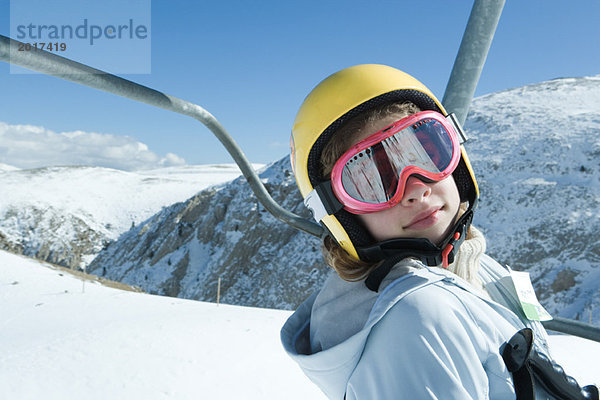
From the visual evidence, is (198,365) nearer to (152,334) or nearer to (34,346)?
(152,334)

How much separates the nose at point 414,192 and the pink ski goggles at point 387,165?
0.02 meters

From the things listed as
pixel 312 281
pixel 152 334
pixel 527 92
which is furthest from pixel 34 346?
pixel 527 92

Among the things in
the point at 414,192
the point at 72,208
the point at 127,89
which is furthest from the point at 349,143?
the point at 72,208

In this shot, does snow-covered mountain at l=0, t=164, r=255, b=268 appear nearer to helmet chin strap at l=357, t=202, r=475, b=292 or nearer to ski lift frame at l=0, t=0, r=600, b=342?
ski lift frame at l=0, t=0, r=600, b=342

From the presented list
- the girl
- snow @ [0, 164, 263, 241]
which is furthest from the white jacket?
snow @ [0, 164, 263, 241]

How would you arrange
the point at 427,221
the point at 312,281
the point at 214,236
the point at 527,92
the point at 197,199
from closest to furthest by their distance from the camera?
1. the point at 427,221
2. the point at 312,281
3. the point at 214,236
4. the point at 527,92
5. the point at 197,199

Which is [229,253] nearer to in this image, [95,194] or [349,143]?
[349,143]

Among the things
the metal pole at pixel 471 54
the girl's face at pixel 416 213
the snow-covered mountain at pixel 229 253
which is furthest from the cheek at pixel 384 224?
the snow-covered mountain at pixel 229 253

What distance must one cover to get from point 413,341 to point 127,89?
1088mm

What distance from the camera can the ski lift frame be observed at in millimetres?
850

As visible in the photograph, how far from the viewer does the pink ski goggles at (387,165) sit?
44.3 inches

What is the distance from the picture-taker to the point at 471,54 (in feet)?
4.32

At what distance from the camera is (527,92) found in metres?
25.0

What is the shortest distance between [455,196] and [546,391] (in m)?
0.59
